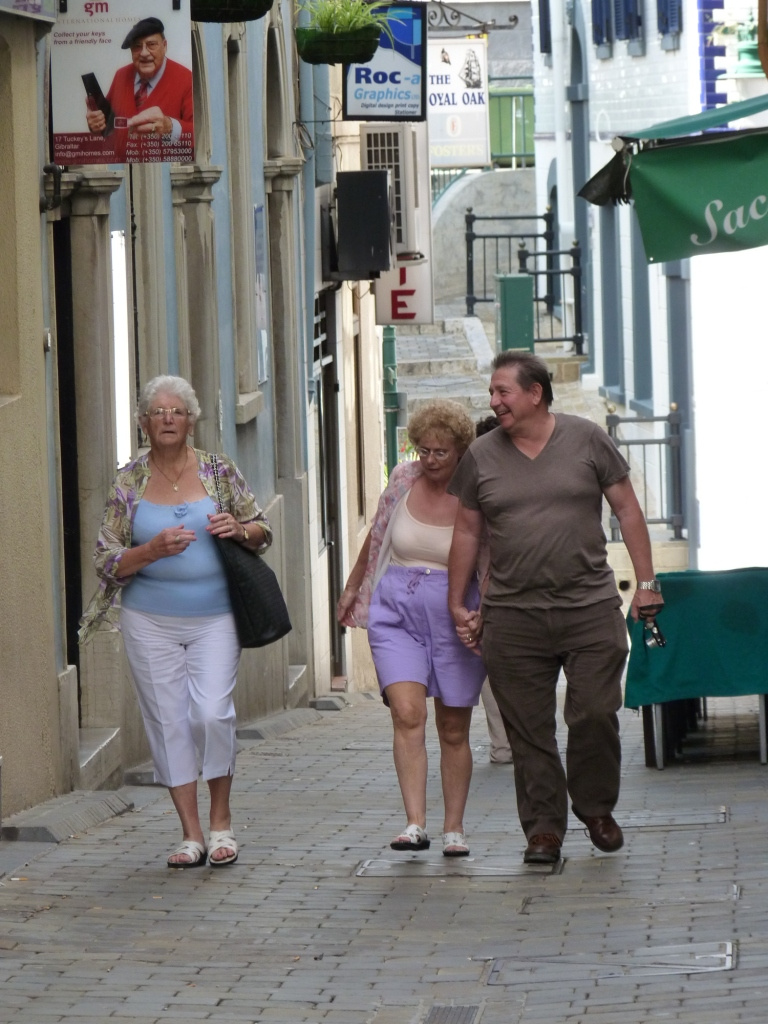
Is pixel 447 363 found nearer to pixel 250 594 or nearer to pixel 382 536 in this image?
pixel 382 536

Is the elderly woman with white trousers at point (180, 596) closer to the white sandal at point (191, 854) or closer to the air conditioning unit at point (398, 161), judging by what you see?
the white sandal at point (191, 854)

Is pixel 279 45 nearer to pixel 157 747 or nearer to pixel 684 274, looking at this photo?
pixel 684 274

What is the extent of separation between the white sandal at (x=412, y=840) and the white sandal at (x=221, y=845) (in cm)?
58

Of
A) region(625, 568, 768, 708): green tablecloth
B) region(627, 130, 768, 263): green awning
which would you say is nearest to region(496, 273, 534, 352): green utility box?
region(625, 568, 768, 708): green tablecloth

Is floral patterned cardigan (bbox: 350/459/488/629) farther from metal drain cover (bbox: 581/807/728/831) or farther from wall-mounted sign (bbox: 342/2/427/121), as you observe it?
wall-mounted sign (bbox: 342/2/427/121)

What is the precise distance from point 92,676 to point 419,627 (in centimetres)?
238

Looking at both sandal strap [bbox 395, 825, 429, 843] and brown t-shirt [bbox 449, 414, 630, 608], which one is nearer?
brown t-shirt [bbox 449, 414, 630, 608]

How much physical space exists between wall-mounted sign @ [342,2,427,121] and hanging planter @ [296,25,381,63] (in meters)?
3.09

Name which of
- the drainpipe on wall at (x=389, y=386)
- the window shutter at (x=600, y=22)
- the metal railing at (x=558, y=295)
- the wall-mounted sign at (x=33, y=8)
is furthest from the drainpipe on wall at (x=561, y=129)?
the wall-mounted sign at (x=33, y=8)

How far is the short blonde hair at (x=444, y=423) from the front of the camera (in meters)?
7.34

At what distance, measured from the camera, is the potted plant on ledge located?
49.5 ft

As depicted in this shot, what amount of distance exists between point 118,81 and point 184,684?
2.66 meters

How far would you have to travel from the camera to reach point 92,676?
9.27 meters

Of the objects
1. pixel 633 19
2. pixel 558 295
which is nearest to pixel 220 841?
pixel 633 19
